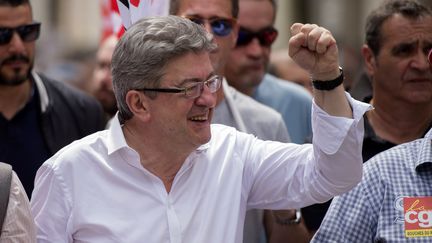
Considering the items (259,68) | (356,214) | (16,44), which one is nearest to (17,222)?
(356,214)

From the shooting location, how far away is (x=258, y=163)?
5250 millimetres

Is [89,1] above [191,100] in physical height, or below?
below

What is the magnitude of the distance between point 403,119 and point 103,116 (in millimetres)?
1791

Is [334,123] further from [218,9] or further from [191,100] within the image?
[218,9]

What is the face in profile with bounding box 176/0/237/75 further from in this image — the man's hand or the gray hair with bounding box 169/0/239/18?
the man's hand

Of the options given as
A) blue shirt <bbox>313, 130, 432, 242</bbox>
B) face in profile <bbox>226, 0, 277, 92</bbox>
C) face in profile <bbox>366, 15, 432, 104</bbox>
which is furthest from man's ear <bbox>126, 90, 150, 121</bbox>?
face in profile <bbox>226, 0, 277, 92</bbox>

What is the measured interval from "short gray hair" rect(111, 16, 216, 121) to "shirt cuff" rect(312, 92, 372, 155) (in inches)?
21.6

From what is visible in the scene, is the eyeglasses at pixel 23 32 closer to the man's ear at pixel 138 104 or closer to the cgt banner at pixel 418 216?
the man's ear at pixel 138 104

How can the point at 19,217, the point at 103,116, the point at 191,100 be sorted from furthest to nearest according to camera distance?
the point at 103,116 → the point at 191,100 → the point at 19,217

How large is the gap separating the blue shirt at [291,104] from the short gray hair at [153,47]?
7.81 feet

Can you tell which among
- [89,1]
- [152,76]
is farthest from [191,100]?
[89,1]

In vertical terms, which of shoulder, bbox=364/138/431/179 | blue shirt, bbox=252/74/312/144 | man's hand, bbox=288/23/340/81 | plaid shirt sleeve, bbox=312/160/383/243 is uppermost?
man's hand, bbox=288/23/340/81

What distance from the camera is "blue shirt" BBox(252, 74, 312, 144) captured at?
24.6 ft

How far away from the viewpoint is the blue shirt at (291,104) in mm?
7492
